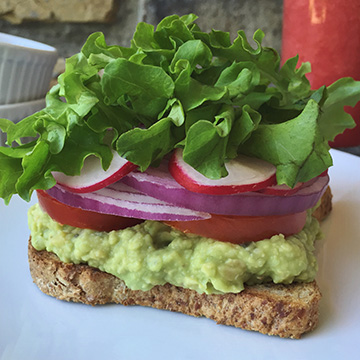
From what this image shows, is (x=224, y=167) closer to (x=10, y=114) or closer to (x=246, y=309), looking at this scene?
(x=246, y=309)

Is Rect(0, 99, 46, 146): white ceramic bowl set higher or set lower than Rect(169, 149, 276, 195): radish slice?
lower

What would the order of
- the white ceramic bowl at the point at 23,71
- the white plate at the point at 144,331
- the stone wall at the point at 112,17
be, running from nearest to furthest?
the white plate at the point at 144,331
the white ceramic bowl at the point at 23,71
the stone wall at the point at 112,17

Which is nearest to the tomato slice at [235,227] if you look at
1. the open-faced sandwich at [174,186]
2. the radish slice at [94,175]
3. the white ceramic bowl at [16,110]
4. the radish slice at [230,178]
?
the open-faced sandwich at [174,186]

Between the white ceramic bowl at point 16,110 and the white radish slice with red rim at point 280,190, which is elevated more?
the white radish slice with red rim at point 280,190

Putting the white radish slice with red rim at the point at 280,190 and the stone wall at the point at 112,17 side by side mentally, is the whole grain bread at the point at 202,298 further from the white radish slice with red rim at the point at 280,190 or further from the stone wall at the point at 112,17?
the stone wall at the point at 112,17

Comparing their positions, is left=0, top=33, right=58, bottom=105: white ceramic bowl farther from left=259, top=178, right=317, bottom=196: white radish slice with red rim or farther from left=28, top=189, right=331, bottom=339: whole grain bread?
left=259, top=178, right=317, bottom=196: white radish slice with red rim

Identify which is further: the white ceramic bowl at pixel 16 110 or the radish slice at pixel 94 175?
the white ceramic bowl at pixel 16 110

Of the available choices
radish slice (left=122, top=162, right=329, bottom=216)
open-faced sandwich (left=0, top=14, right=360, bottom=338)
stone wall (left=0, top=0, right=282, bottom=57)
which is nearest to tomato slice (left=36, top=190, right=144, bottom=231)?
open-faced sandwich (left=0, top=14, right=360, bottom=338)
